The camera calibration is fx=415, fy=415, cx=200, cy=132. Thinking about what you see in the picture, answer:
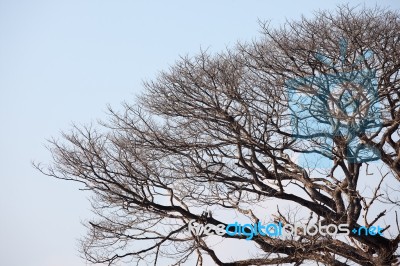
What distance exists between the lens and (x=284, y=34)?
6.27m

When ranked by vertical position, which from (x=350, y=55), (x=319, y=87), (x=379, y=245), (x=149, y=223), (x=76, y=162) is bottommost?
(x=379, y=245)

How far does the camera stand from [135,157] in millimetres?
6656

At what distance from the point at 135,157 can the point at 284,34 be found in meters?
3.01

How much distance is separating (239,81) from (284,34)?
98 cm

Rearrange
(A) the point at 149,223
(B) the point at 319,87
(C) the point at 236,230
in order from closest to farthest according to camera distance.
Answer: (B) the point at 319,87
(C) the point at 236,230
(A) the point at 149,223

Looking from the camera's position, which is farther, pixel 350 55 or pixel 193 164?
pixel 193 164

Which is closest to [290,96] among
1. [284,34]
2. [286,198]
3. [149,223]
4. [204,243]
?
[284,34]

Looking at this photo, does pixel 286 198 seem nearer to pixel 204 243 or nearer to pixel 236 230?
pixel 236 230

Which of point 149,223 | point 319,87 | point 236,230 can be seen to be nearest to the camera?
point 319,87

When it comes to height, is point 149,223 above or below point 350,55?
below

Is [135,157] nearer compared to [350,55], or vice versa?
[350,55]

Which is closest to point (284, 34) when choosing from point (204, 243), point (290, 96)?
point (290, 96)

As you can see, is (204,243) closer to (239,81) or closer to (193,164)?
(193,164)

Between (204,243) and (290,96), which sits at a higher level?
(290,96)
